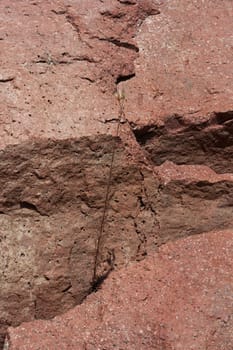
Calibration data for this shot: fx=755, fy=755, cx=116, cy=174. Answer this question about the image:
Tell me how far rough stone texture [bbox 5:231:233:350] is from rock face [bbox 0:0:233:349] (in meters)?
0.04

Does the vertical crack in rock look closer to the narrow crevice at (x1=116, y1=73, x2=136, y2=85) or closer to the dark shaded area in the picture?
the narrow crevice at (x1=116, y1=73, x2=136, y2=85)

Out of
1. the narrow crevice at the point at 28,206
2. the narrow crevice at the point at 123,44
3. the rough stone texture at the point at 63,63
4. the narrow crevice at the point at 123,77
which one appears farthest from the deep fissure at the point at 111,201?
the narrow crevice at the point at 123,44

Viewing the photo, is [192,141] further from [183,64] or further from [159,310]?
[159,310]

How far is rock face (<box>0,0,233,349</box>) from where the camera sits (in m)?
3.50

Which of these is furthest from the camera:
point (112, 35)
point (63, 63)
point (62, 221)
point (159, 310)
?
point (112, 35)

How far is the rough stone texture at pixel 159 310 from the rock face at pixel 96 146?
4 centimetres

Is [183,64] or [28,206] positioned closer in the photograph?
[28,206]

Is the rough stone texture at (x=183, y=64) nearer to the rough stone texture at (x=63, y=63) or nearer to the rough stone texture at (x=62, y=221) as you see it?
the rough stone texture at (x=63, y=63)

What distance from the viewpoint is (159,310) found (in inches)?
136

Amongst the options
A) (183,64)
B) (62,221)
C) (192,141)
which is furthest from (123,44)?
(62,221)

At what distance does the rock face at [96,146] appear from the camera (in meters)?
3.50

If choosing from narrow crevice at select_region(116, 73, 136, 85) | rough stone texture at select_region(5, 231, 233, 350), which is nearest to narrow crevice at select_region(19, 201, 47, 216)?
rough stone texture at select_region(5, 231, 233, 350)

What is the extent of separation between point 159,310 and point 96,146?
816 millimetres

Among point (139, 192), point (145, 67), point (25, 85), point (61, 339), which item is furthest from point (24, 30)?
point (61, 339)
